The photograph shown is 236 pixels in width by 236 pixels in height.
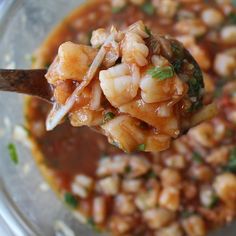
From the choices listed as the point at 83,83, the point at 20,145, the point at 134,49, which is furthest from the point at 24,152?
the point at 134,49

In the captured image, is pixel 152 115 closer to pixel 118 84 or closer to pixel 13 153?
pixel 118 84

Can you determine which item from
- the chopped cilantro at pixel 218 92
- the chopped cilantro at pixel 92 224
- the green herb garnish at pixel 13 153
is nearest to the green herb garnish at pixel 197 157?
the chopped cilantro at pixel 218 92

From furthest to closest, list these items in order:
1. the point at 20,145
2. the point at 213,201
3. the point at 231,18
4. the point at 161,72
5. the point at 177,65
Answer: the point at 231,18 → the point at 20,145 → the point at 213,201 → the point at 177,65 → the point at 161,72

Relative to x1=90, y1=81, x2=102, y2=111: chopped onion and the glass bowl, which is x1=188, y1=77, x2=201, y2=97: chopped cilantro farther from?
the glass bowl

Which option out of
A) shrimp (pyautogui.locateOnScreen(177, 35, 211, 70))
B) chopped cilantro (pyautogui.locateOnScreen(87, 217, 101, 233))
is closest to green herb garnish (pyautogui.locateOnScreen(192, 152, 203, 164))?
shrimp (pyautogui.locateOnScreen(177, 35, 211, 70))

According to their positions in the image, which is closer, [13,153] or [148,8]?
[13,153]

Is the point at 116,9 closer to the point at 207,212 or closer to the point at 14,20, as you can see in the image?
the point at 14,20
